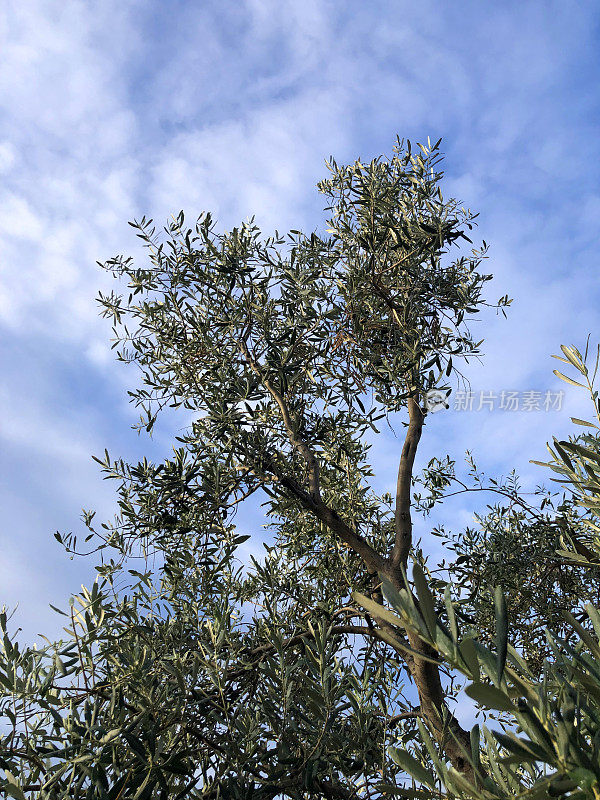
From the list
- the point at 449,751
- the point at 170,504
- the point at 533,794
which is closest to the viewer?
the point at 533,794

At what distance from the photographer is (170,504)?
19.7 feet

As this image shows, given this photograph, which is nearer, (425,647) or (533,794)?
(533,794)

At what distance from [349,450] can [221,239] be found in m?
2.89

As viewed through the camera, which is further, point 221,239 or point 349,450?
point 349,450

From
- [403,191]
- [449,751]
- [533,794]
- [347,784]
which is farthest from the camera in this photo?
[403,191]

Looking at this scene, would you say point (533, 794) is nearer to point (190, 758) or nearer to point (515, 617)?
point (190, 758)

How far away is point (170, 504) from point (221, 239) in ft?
9.73

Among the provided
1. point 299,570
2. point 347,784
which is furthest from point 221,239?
point 347,784

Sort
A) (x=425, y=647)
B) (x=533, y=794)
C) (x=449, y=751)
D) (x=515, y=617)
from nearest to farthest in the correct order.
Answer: (x=533, y=794) < (x=449, y=751) < (x=425, y=647) < (x=515, y=617)

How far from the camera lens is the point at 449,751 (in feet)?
16.6

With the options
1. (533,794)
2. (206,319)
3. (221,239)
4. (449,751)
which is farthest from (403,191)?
(533,794)

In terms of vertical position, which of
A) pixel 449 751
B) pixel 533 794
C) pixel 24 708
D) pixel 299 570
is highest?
pixel 299 570

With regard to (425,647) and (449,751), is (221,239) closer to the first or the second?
(425,647)

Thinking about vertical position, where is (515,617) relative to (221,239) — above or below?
below
